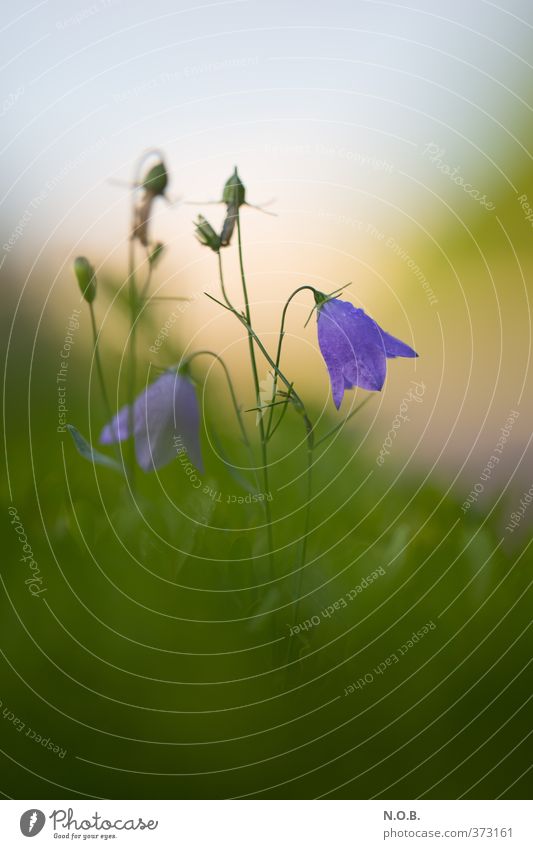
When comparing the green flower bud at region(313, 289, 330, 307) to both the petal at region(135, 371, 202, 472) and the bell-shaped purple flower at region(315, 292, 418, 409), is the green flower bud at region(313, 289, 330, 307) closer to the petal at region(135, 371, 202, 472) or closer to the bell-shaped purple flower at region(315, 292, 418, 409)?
the bell-shaped purple flower at region(315, 292, 418, 409)

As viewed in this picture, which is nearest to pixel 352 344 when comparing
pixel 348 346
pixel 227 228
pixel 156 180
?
pixel 348 346

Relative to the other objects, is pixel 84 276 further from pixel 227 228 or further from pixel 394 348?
pixel 394 348

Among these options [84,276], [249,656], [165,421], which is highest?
[84,276]

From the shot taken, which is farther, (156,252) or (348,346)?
(156,252)

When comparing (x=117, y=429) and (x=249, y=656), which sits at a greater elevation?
(x=117, y=429)
